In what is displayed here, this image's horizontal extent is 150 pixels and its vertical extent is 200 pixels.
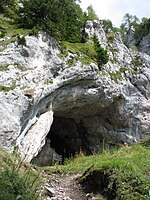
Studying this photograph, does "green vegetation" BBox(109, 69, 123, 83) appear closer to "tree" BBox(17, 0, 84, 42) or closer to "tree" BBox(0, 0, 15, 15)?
"tree" BBox(17, 0, 84, 42)

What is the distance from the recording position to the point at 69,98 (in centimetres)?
1694

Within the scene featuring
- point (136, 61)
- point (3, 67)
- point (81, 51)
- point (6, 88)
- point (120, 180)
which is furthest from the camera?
point (136, 61)

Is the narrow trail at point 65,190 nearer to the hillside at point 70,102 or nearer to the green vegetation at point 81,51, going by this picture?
the hillside at point 70,102

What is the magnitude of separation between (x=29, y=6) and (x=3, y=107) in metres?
5.62

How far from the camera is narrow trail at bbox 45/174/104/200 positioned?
6297 mm

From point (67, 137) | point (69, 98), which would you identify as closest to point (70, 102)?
point (69, 98)

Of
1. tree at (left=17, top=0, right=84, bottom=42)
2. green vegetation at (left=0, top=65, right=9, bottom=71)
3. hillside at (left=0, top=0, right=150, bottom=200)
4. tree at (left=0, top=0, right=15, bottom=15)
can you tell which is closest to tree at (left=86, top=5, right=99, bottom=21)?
hillside at (left=0, top=0, right=150, bottom=200)

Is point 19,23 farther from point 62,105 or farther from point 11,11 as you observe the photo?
point 62,105

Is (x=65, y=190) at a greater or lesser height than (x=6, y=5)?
lesser

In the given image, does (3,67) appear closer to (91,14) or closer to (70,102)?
(70,102)

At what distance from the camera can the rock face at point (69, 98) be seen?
12.6 meters

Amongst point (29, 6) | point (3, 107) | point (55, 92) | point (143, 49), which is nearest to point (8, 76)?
point (3, 107)

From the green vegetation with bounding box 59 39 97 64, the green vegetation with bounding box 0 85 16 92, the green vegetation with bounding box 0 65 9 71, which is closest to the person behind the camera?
the green vegetation with bounding box 0 85 16 92

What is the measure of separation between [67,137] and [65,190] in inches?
667
